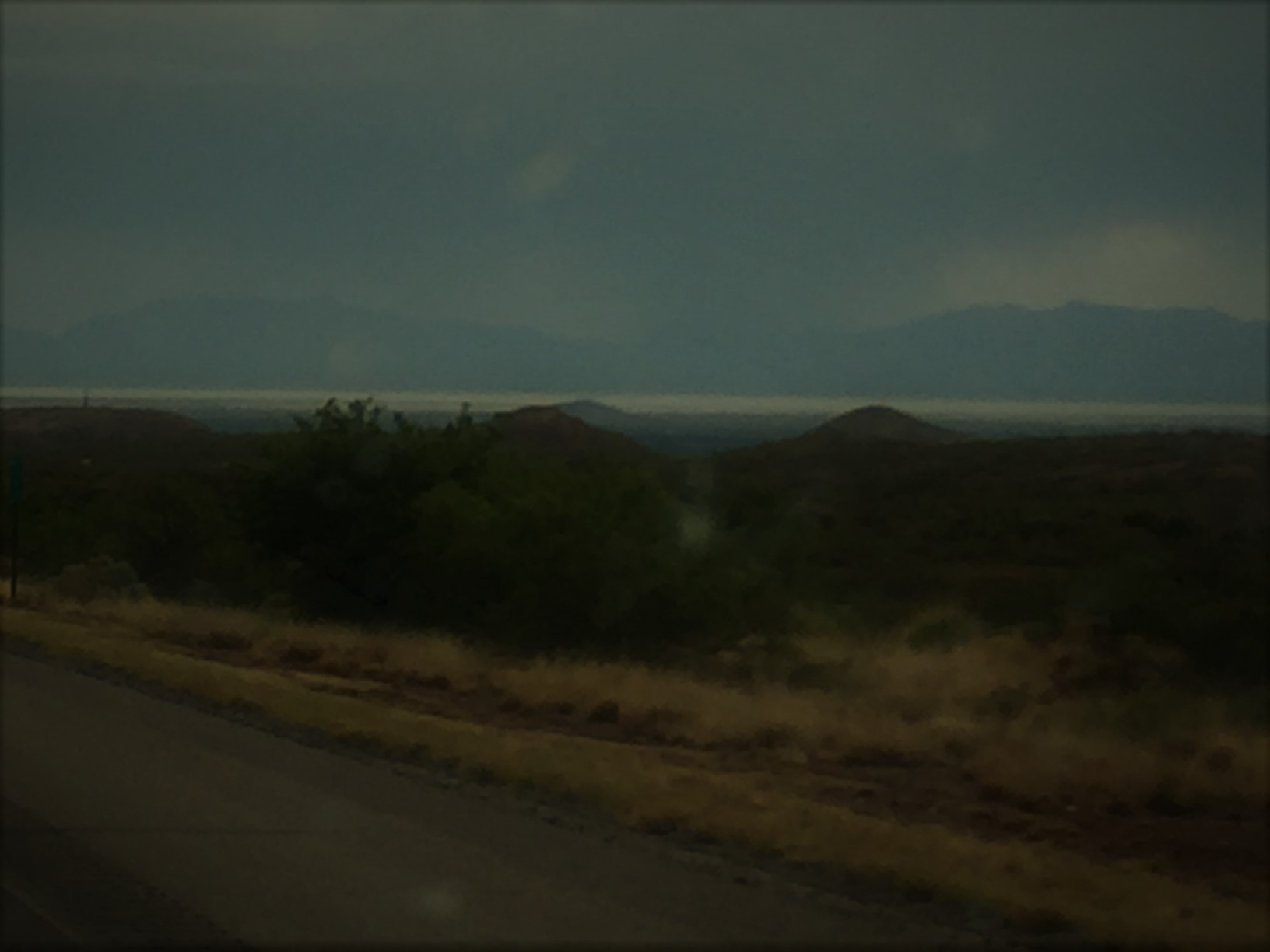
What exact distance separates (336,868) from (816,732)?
834 cm

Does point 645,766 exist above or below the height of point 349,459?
below

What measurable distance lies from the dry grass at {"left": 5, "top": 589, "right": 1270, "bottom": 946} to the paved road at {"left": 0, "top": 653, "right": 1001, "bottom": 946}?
0.96 m

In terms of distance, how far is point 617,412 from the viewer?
61750 millimetres

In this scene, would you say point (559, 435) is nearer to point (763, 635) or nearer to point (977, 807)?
point (763, 635)

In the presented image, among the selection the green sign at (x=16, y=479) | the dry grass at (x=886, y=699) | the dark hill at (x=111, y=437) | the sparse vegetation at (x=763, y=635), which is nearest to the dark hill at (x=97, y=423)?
the dark hill at (x=111, y=437)

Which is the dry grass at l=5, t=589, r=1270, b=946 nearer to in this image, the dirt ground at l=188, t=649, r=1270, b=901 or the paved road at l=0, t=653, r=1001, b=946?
the dirt ground at l=188, t=649, r=1270, b=901

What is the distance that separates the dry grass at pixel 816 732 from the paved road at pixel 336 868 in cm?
96

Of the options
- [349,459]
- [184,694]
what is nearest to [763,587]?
[349,459]

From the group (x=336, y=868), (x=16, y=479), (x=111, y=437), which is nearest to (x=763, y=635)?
(x=16, y=479)

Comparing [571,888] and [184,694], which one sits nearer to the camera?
[571,888]

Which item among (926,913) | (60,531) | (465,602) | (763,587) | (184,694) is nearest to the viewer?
(926,913)

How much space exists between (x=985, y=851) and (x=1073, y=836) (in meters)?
1.58

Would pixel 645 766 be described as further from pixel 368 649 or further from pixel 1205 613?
pixel 1205 613

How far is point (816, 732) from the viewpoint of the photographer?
15758 millimetres
